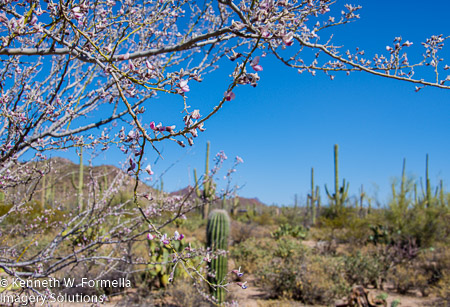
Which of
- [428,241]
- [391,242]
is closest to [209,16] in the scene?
[391,242]

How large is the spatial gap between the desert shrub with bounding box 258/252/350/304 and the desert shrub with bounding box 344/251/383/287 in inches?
12.9

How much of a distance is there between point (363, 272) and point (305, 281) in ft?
6.44

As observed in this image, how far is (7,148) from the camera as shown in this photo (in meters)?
2.31

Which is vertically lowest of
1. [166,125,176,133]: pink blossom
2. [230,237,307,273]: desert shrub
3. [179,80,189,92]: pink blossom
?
[230,237,307,273]: desert shrub

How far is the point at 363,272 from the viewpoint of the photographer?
7992 millimetres

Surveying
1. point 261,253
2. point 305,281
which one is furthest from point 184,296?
point 261,253

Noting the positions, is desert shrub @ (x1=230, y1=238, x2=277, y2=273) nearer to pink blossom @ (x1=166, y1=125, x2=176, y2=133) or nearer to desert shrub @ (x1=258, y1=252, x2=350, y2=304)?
desert shrub @ (x1=258, y1=252, x2=350, y2=304)

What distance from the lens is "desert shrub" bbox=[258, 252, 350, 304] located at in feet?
22.0

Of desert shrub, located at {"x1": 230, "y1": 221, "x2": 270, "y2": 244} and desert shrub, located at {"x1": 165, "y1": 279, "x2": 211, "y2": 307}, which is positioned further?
desert shrub, located at {"x1": 230, "y1": 221, "x2": 270, "y2": 244}

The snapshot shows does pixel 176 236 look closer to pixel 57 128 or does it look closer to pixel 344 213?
pixel 57 128

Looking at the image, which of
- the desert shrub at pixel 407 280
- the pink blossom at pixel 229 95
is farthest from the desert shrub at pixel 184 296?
the pink blossom at pixel 229 95

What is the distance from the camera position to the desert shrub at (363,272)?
7988mm

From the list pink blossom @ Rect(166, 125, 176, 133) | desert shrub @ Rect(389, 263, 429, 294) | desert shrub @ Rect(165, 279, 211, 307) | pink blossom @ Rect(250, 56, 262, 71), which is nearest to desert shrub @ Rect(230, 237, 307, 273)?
desert shrub @ Rect(389, 263, 429, 294)

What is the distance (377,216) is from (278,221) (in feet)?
25.4
